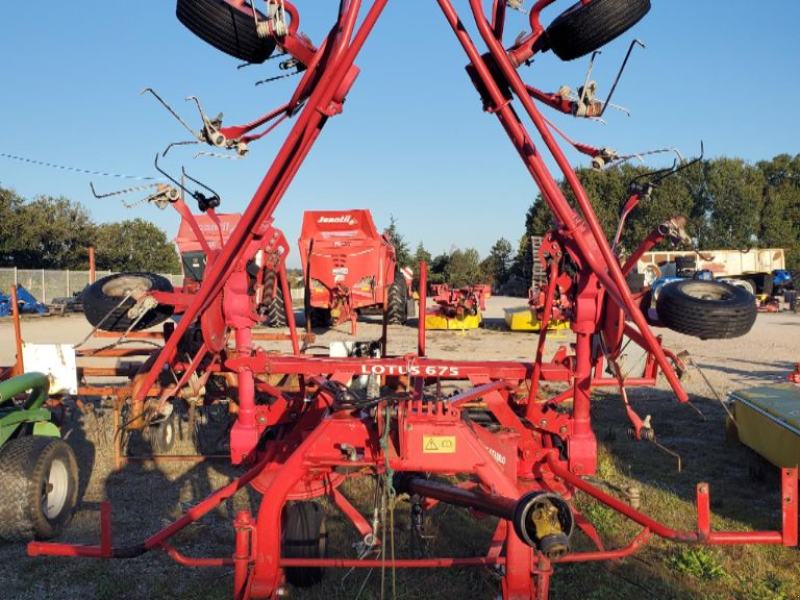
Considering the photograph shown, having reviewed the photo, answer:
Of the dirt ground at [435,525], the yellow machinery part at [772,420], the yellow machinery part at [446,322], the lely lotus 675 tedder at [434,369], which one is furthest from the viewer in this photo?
the yellow machinery part at [446,322]

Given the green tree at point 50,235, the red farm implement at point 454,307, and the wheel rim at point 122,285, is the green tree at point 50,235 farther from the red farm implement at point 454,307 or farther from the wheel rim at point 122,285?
the wheel rim at point 122,285

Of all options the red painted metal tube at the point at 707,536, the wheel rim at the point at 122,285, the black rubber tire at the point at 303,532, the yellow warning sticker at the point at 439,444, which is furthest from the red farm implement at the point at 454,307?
the yellow warning sticker at the point at 439,444

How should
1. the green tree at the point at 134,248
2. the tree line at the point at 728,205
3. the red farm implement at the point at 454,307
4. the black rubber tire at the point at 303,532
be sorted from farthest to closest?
1. the tree line at the point at 728,205
2. the green tree at the point at 134,248
3. the red farm implement at the point at 454,307
4. the black rubber tire at the point at 303,532

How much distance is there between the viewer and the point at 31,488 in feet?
16.9

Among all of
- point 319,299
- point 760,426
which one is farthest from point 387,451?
point 319,299

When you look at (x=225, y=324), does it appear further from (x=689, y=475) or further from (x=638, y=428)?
(x=689, y=475)

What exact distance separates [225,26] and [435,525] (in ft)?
12.8

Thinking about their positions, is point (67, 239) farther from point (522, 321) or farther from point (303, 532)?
point (303, 532)

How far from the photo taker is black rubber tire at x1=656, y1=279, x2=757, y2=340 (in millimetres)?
4613

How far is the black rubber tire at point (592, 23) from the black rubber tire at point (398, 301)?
55.7 feet

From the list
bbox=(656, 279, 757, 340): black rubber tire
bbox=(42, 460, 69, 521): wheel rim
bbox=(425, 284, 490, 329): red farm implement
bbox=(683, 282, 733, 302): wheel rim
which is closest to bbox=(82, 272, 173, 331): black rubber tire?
bbox=(42, 460, 69, 521): wheel rim

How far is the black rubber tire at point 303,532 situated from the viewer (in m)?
4.26

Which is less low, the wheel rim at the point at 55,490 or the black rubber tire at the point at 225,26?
the black rubber tire at the point at 225,26

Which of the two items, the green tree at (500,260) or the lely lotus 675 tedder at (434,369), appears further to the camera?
the green tree at (500,260)
